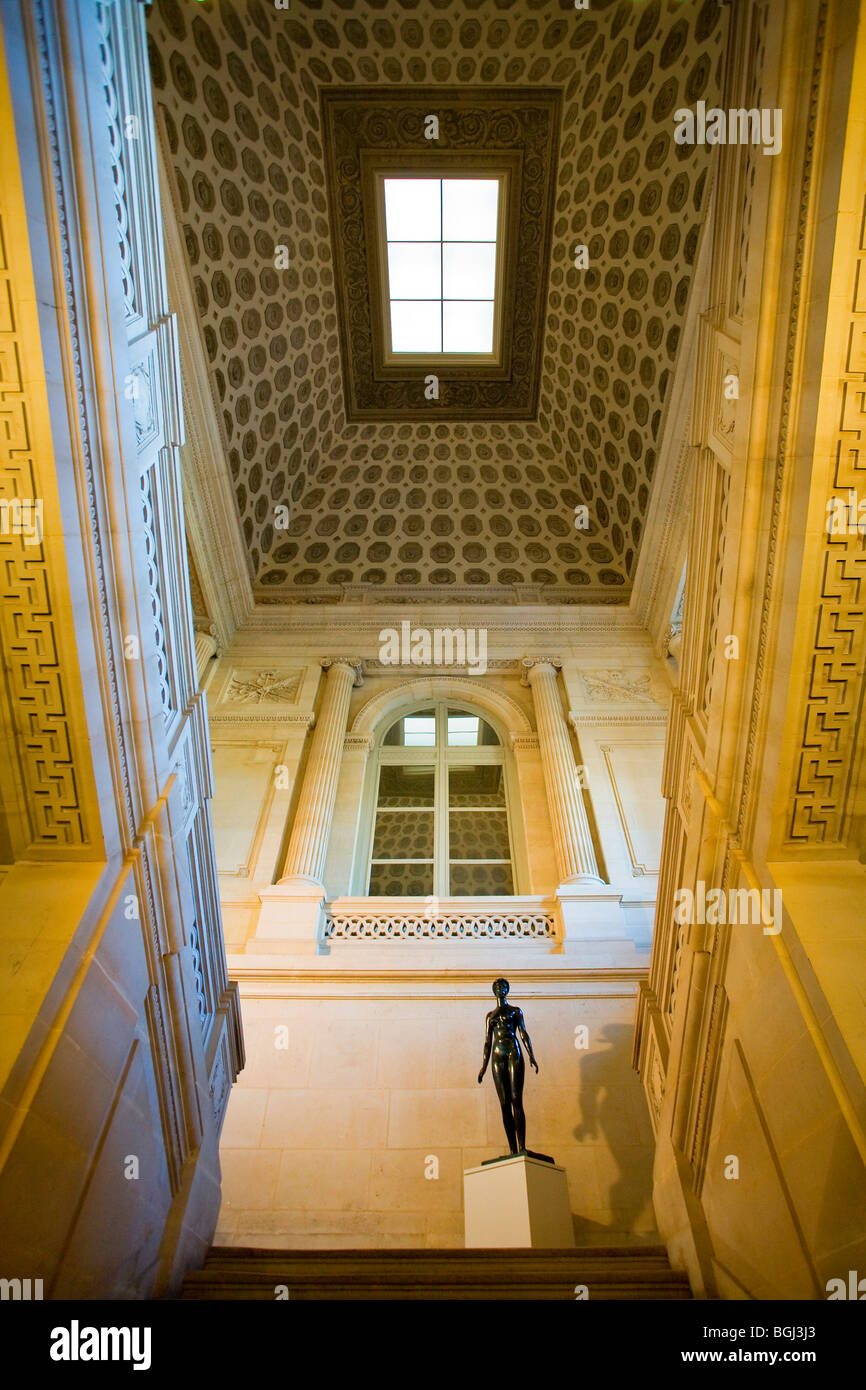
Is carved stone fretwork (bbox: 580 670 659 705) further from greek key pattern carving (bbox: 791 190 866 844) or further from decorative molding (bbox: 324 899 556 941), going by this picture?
greek key pattern carving (bbox: 791 190 866 844)

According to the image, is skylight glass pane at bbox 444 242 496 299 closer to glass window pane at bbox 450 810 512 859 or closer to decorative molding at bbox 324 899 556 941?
glass window pane at bbox 450 810 512 859

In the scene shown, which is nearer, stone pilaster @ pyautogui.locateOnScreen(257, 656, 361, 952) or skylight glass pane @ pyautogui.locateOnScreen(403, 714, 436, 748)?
stone pilaster @ pyautogui.locateOnScreen(257, 656, 361, 952)

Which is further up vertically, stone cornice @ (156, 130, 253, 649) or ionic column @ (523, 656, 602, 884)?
stone cornice @ (156, 130, 253, 649)

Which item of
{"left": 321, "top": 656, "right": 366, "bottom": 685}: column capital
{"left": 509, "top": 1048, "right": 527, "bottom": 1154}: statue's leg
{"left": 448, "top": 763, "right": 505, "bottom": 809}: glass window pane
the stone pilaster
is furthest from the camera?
{"left": 321, "top": 656, "right": 366, "bottom": 685}: column capital

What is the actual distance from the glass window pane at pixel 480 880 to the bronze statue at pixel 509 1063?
10.6 ft

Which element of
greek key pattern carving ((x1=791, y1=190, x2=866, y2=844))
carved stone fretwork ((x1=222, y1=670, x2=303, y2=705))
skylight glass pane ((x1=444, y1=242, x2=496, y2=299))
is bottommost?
carved stone fretwork ((x1=222, y1=670, x2=303, y2=705))

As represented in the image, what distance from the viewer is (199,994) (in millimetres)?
4738

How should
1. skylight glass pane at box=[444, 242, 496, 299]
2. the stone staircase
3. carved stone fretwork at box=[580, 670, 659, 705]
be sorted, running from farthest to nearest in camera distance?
skylight glass pane at box=[444, 242, 496, 299]
carved stone fretwork at box=[580, 670, 659, 705]
the stone staircase

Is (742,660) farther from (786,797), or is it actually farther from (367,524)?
(367,524)

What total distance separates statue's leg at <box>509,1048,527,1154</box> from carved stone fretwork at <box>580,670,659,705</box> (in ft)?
21.1

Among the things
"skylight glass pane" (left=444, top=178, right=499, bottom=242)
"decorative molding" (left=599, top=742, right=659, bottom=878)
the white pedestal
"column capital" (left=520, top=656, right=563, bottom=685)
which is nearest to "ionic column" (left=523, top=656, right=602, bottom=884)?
"column capital" (left=520, top=656, right=563, bottom=685)

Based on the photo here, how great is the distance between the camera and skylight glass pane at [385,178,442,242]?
12016 millimetres

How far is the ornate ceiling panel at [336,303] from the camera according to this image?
9.43 metres
